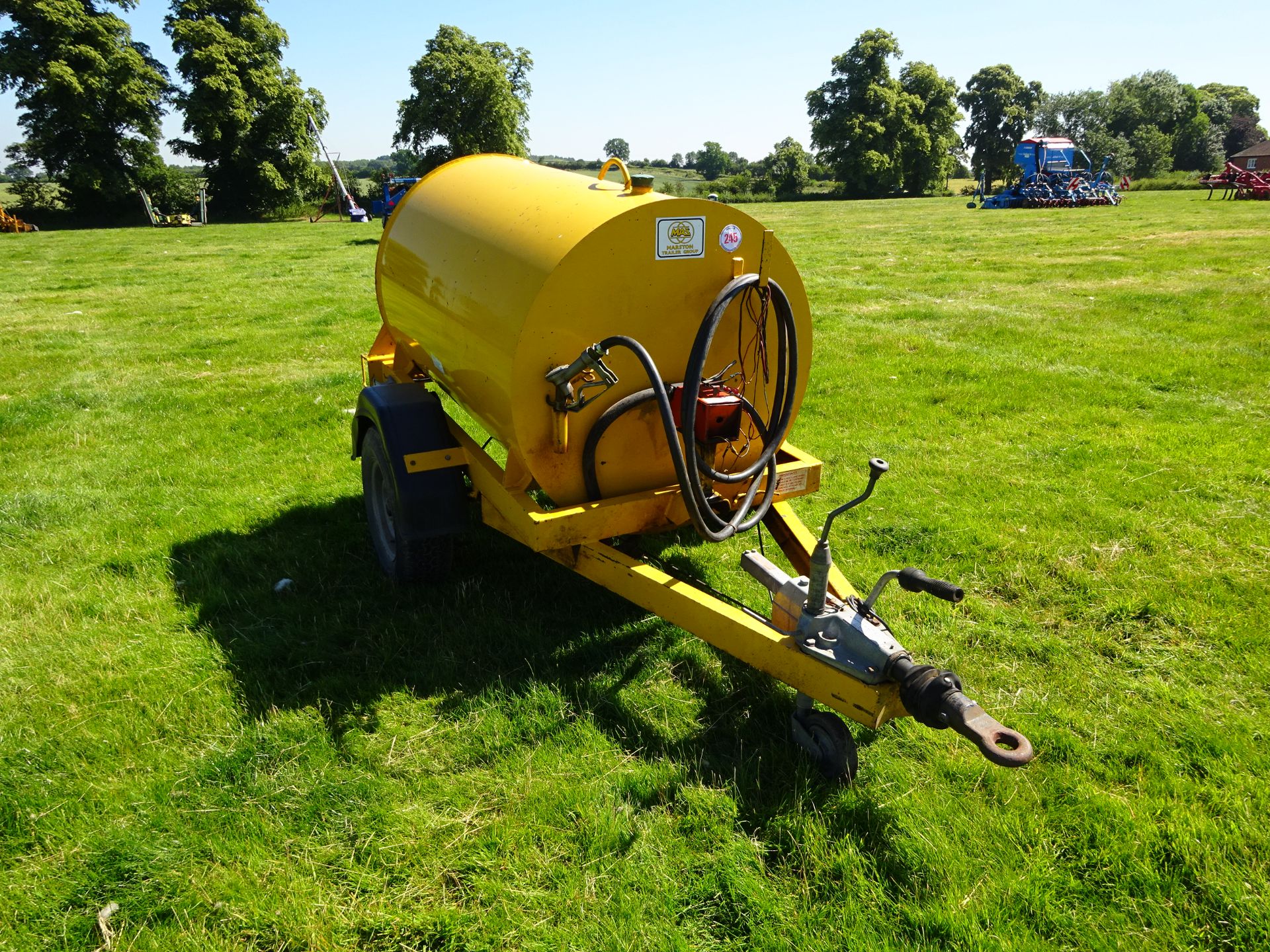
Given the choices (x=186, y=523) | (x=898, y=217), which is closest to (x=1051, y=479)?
(x=186, y=523)

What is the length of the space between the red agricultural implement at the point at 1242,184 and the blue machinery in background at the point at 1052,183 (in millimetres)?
4481

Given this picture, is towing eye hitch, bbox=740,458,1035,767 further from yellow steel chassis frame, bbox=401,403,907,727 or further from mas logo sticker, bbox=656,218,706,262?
mas logo sticker, bbox=656,218,706,262

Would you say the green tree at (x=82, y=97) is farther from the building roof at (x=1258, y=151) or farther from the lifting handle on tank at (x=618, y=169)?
the building roof at (x=1258, y=151)

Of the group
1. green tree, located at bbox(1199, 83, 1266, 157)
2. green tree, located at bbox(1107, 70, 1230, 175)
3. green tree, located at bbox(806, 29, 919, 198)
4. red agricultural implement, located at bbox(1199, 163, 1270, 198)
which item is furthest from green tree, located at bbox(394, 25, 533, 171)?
green tree, located at bbox(1199, 83, 1266, 157)

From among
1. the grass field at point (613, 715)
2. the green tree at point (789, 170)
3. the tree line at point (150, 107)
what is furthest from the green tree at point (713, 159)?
the grass field at point (613, 715)

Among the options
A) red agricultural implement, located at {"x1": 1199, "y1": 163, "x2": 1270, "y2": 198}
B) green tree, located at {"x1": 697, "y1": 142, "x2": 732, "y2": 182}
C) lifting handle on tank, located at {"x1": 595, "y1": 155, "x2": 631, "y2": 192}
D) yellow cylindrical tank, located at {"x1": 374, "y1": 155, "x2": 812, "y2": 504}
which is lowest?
yellow cylindrical tank, located at {"x1": 374, "y1": 155, "x2": 812, "y2": 504}

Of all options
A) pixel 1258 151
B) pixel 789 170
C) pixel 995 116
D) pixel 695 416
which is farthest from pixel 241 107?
pixel 1258 151

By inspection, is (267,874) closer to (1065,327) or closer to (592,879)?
(592,879)

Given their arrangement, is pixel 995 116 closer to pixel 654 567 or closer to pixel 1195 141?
pixel 1195 141

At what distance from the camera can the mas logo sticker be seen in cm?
315

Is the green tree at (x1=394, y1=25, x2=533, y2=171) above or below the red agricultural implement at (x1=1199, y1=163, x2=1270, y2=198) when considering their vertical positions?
above

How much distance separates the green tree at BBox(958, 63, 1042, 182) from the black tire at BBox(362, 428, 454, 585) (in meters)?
77.4

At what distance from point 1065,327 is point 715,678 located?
826 centimetres

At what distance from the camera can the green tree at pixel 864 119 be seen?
54906 mm
